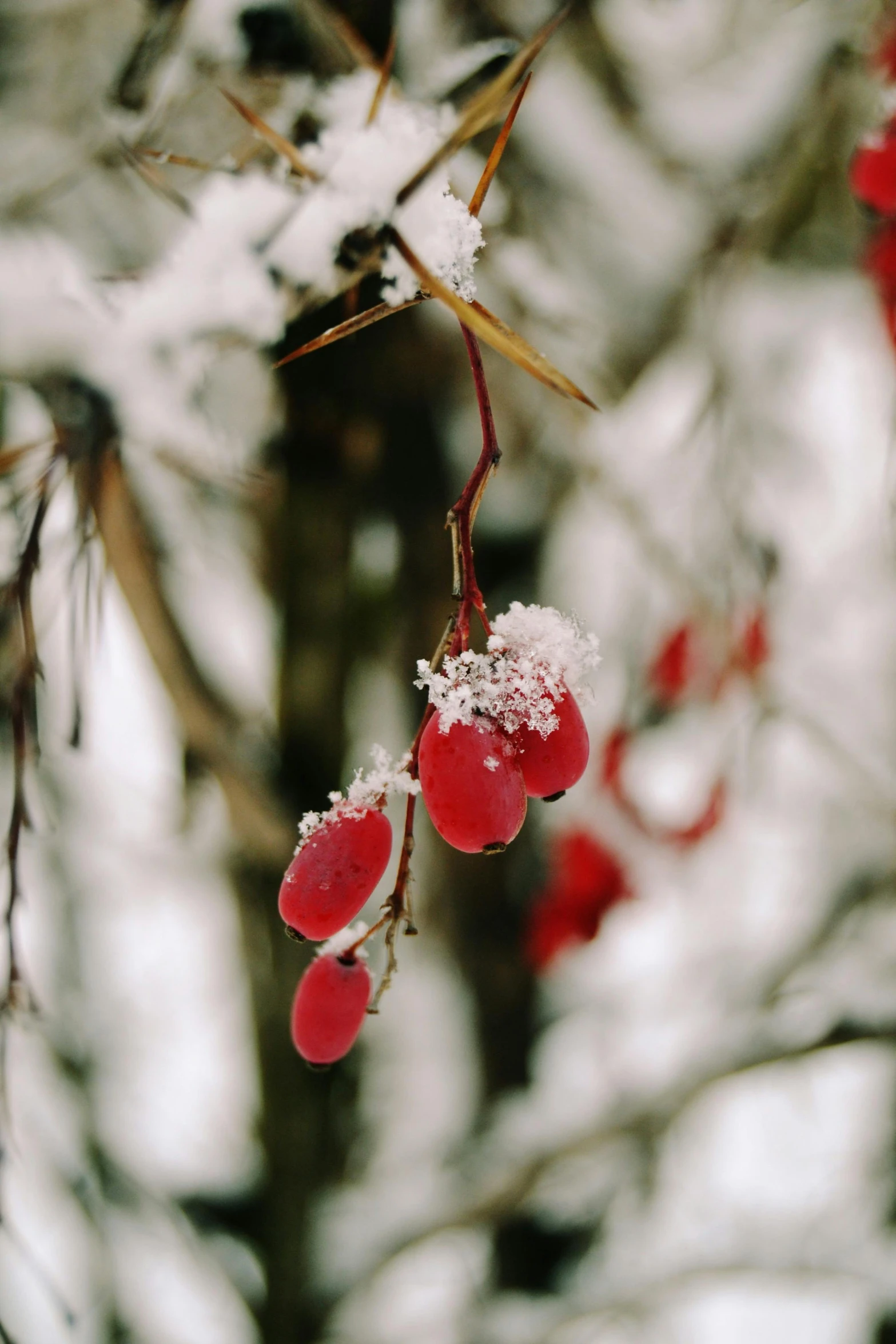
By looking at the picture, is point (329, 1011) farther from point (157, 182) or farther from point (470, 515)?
point (157, 182)

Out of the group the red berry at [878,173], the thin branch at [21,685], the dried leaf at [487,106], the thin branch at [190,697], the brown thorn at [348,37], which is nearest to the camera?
the dried leaf at [487,106]

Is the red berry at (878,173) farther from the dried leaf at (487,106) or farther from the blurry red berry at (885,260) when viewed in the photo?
the dried leaf at (487,106)

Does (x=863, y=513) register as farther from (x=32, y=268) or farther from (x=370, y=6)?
(x=32, y=268)

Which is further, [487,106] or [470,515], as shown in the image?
[470,515]

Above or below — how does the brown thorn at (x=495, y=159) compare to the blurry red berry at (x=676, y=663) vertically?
below

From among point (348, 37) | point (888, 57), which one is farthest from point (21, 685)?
point (888, 57)

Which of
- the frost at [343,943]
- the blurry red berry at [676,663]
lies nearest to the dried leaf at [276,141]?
the frost at [343,943]
